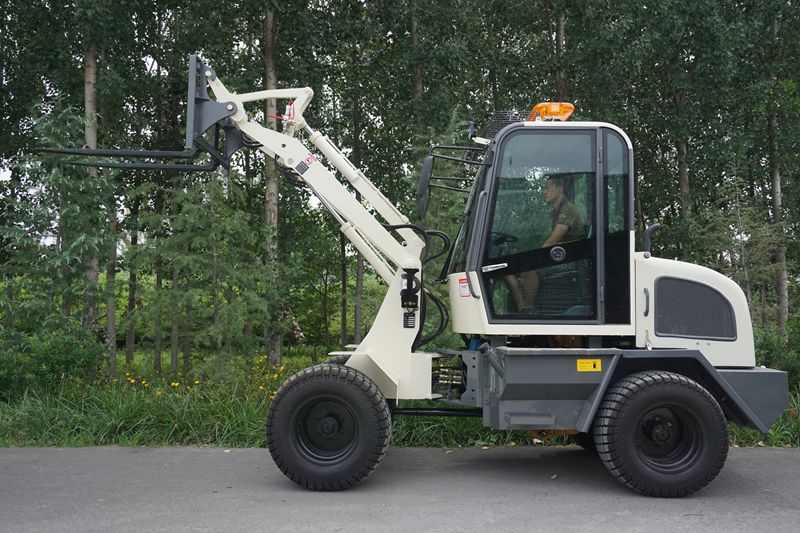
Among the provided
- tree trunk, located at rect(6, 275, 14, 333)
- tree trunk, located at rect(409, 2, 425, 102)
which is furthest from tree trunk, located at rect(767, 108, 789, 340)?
tree trunk, located at rect(6, 275, 14, 333)

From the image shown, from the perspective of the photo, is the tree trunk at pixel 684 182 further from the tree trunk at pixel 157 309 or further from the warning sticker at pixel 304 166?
→ the warning sticker at pixel 304 166

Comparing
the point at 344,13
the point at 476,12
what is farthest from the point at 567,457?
Result: the point at 476,12

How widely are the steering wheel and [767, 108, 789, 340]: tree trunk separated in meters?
10.1

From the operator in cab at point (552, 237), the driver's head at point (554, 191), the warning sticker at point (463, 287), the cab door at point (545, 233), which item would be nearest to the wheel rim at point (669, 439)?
the cab door at point (545, 233)

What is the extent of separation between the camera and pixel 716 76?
1636 centimetres

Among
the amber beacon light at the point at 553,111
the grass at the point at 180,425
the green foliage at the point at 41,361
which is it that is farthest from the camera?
the green foliage at the point at 41,361

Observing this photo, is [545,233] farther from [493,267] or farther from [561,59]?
[561,59]

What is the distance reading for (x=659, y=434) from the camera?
206 inches

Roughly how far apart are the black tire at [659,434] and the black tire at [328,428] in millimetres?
1663

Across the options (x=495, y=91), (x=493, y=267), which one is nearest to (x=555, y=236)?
(x=493, y=267)

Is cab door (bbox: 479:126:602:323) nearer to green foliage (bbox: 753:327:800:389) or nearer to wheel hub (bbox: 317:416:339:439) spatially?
wheel hub (bbox: 317:416:339:439)

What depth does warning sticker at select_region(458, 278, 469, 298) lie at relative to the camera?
217 inches

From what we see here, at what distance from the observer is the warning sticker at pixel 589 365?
17.0 feet

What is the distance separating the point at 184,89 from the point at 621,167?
12.7 m
